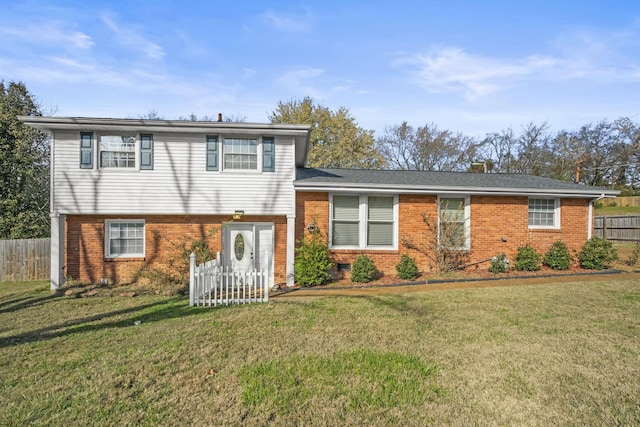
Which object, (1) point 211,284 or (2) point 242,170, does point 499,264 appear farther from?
(1) point 211,284

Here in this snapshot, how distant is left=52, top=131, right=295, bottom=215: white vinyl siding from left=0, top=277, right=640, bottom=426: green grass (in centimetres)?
378

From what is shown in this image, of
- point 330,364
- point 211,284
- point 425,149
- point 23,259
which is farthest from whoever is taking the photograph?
point 425,149

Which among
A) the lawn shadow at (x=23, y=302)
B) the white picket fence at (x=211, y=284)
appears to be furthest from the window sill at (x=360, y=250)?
the lawn shadow at (x=23, y=302)

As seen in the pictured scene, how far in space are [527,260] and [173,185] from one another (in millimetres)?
11530

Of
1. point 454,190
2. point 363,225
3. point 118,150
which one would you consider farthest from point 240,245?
point 454,190

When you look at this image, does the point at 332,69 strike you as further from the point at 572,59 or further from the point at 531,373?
the point at 531,373

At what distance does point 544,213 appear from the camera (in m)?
12.7

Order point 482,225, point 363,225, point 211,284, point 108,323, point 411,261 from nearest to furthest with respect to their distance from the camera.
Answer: point 108,323 → point 211,284 → point 411,261 → point 363,225 → point 482,225

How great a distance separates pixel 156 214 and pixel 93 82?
18.4ft

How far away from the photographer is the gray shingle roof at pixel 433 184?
11.4 m

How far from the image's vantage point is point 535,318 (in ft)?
22.6

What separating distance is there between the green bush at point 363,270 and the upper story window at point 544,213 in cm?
598

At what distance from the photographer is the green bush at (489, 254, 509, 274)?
11781mm

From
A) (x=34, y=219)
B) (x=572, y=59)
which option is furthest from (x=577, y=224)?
(x=34, y=219)
